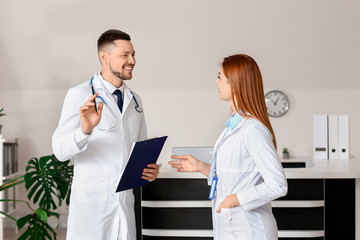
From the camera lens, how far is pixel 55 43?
588 cm

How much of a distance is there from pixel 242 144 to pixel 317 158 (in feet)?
10.4

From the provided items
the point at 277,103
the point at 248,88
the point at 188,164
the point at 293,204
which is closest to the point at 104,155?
the point at 188,164

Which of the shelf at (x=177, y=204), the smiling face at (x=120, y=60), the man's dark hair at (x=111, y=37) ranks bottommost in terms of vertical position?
the shelf at (x=177, y=204)

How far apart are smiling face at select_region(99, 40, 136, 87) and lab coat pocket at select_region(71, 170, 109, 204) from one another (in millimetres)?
473

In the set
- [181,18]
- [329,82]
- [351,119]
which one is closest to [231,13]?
[181,18]

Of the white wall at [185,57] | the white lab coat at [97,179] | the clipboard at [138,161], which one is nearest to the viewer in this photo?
the clipboard at [138,161]

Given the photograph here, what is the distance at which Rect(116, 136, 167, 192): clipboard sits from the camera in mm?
2207

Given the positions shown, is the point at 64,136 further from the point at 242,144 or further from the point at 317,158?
the point at 317,158

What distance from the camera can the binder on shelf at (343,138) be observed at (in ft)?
15.9

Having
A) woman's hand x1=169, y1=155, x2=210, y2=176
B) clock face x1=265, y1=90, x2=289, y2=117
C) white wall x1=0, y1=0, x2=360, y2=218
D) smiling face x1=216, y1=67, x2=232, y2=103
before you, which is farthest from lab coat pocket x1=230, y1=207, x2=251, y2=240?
clock face x1=265, y1=90, x2=289, y2=117

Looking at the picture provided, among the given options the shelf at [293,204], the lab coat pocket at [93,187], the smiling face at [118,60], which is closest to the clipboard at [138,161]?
the lab coat pocket at [93,187]

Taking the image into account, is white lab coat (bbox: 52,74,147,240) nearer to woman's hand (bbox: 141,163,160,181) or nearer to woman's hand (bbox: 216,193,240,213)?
woman's hand (bbox: 141,163,160,181)

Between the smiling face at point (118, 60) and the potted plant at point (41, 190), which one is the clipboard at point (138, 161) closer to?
the smiling face at point (118, 60)

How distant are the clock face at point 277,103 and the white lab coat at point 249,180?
4.31 metres
